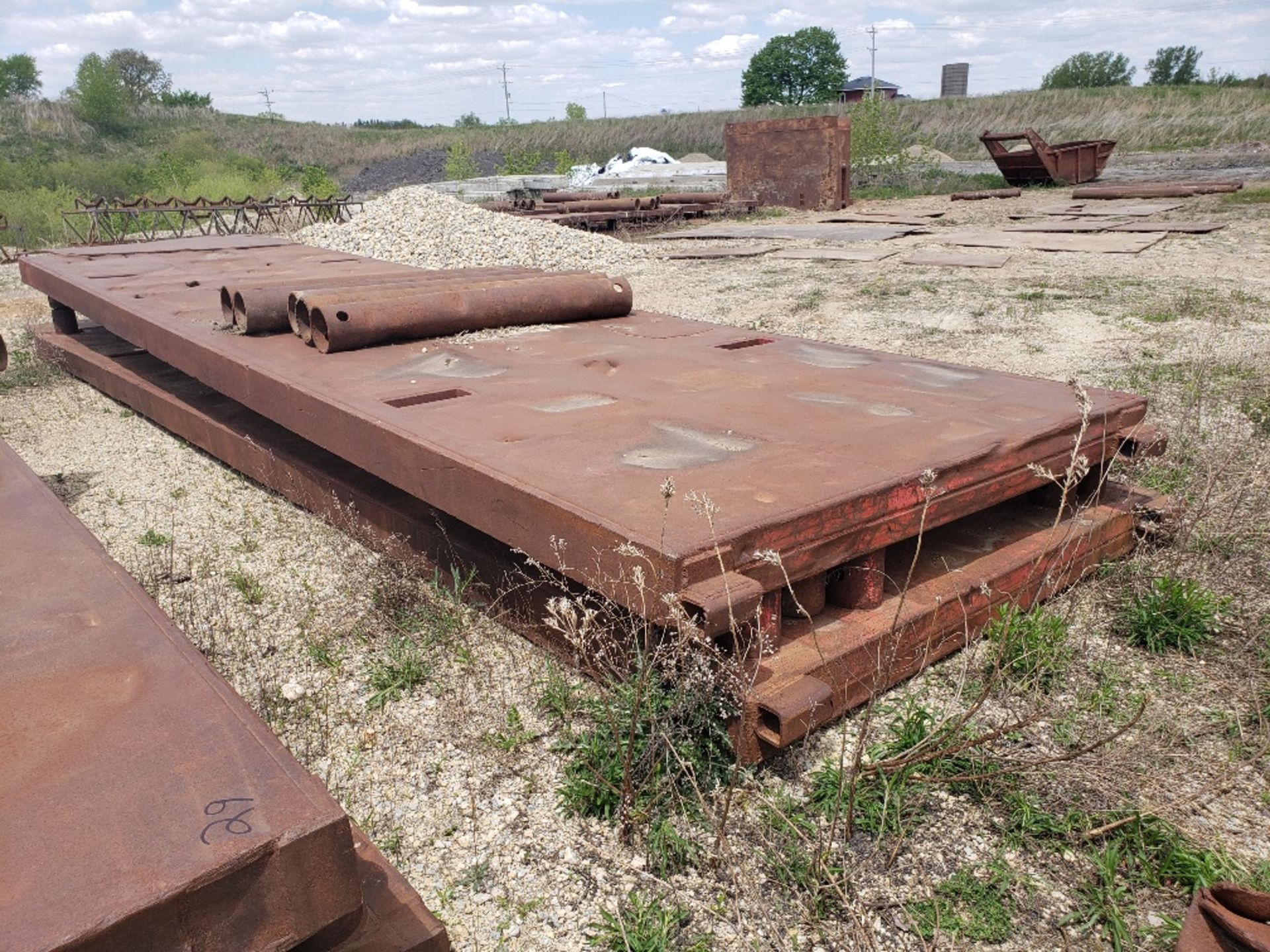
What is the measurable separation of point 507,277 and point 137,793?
13.8 ft

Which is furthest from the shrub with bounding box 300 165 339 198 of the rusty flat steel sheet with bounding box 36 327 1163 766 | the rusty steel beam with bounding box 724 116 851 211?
the rusty flat steel sheet with bounding box 36 327 1163 766

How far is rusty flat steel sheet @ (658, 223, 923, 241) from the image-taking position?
13.1 metres

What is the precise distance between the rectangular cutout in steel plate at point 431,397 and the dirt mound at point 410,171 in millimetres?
32516

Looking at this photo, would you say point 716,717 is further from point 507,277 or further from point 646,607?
point 507,277

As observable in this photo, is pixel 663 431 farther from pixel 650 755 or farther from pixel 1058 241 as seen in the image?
pixel 1058 241

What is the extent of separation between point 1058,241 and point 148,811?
12.0 m

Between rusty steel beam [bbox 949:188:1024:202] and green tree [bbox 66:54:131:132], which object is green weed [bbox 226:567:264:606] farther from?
green tree [bbox 66:54:131:132]

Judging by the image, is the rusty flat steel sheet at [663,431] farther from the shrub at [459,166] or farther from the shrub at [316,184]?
the shrub at [459,166]

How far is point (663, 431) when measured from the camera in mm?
3143

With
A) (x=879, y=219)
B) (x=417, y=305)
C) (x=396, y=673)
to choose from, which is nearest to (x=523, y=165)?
(x=879, y=219)

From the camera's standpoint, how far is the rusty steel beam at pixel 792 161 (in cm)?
1734

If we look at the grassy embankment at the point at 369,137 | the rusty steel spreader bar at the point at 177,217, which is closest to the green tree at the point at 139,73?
the grassy embankment at the point at 369,137

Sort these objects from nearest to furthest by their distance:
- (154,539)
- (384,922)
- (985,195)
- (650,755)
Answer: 1. (384,922)
2. (650,755)
3. (154,539)
4. (985,195)

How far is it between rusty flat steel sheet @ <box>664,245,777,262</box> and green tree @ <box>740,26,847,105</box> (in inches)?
2875
